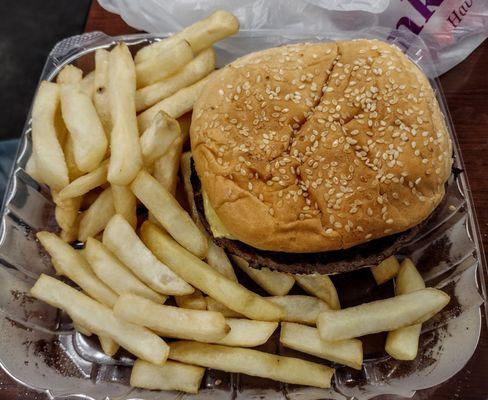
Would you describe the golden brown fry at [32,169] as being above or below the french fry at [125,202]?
below

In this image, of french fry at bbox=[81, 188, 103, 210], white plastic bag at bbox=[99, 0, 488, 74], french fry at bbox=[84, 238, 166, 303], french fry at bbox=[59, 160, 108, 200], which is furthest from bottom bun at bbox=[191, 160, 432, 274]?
white plastic bag at bbox=[99, 0, 488, 74]

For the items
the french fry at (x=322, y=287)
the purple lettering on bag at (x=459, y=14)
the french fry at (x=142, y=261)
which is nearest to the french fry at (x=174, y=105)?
the french fry at (x=142, y=261)

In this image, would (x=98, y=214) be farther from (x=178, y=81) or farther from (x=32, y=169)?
(x=178, y=81)

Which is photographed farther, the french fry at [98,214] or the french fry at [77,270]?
the french fry at [98,214]

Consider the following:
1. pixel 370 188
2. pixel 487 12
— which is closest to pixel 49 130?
pixel 370 188

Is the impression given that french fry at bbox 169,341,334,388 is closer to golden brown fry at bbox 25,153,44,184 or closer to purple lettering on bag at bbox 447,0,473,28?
golden brown fry at bbox 25,153,44,184

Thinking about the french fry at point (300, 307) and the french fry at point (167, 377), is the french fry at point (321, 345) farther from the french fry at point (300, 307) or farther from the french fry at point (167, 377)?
the french fry at point (167, 377)

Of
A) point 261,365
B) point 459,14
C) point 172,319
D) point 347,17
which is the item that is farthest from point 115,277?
point 459,14
